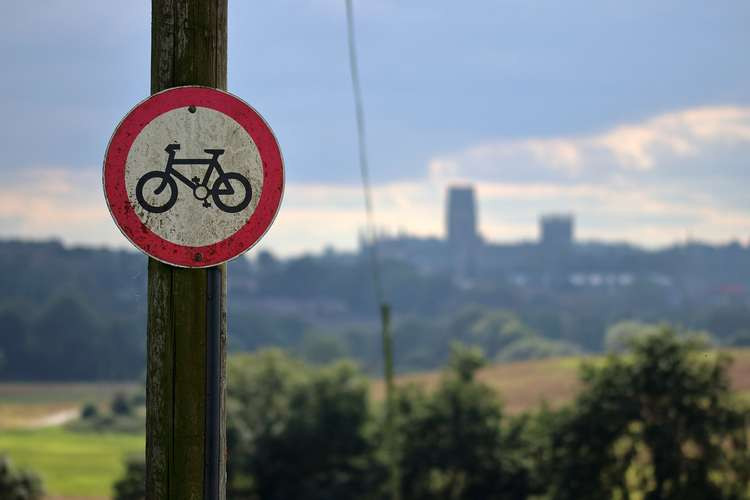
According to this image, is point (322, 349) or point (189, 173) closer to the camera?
point (189, 173)

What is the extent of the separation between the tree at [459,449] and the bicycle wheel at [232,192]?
4444cm

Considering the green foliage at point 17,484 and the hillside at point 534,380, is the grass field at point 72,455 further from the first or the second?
the green foliage at point 17,484

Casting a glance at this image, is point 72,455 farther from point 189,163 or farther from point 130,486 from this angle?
point 189,163

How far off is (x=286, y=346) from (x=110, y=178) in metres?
186

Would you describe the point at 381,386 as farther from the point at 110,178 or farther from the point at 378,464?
the point at 110,178

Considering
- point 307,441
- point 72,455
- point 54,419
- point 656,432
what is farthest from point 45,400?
point 656,432

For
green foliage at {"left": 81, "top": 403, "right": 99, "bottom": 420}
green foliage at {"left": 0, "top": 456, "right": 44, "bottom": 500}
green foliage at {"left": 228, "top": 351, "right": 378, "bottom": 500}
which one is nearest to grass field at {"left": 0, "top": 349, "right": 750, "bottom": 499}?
green foliage at {"left": 81, "top": 403, "right": 99, "bottom": 420}

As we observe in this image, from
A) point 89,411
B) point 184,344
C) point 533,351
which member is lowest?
point 89,411

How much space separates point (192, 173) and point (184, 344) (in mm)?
538

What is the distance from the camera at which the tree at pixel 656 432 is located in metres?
38.6

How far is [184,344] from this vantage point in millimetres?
3504

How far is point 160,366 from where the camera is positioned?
3510 mm

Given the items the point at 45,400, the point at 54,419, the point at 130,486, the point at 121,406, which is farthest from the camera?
the point at 45,400

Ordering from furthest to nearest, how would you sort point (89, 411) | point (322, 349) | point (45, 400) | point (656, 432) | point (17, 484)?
point (322, 349) < point (45, 400) < point (89, 411) < point (656, 432) < point (17, 484)
